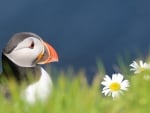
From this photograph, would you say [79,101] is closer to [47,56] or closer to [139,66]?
[139,66]

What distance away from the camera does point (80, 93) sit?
3.33 meters

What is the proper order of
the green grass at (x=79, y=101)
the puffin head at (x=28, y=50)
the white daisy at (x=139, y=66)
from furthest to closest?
the puffin head at (x=28, y=50) < the white daisy at (x=139, y=66) < the green grass at (x=79, y=101)

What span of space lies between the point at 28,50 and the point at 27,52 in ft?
0.13

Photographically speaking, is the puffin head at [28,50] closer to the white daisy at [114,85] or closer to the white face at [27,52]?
the white face at [27,52]

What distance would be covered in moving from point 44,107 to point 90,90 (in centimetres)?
30

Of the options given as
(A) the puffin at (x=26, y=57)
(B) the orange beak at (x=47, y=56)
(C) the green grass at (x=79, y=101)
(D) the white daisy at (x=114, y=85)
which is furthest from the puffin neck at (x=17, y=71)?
(C) the green grass at (x=79, y=101)

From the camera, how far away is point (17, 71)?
528 centimetres

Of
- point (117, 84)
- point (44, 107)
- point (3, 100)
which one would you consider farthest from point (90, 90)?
point (117, 84)

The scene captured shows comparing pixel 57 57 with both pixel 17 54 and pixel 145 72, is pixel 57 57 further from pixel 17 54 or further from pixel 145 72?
pixel 145 72

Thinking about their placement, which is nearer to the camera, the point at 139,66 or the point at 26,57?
the point at 139,66

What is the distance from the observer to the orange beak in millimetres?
5781

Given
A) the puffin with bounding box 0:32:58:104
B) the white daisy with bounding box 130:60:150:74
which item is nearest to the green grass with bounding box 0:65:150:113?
the white daisy with bounding box 130:60:150:74

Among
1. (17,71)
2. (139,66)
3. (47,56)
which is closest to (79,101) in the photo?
(139,66)

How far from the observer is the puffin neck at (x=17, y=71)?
5.17 m
